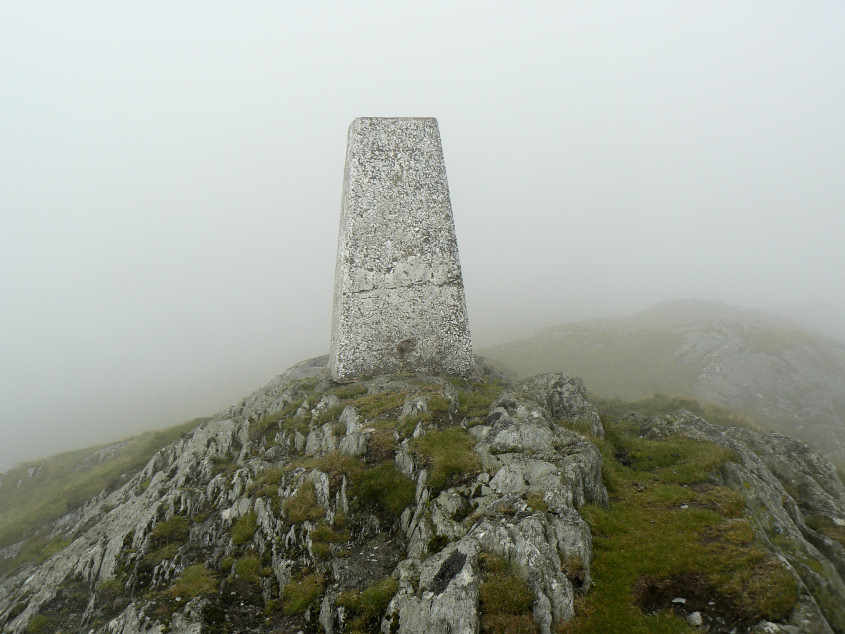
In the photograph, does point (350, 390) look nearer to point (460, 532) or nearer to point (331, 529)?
point (331, 529)

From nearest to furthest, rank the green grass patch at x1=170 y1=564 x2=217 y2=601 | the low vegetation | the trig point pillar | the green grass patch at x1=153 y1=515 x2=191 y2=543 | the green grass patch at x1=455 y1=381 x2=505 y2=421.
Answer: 1. the green grass patch at x1=170 y1=564 x2=217 y2=601
2. the green grass patch at x1=153 y1=515 x2=191 y2=543
3. the green grass patch at x1=455 y1=381 x2=505 y2=421
4. the trig point pillar
5. the low vegetation

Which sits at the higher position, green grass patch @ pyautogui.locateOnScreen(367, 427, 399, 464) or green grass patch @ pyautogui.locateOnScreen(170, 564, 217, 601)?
green grass patch @ pyautogui.locateOnScreen(367, 427, 399, 464)

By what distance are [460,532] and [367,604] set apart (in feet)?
7.12

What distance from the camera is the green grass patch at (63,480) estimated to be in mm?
20375

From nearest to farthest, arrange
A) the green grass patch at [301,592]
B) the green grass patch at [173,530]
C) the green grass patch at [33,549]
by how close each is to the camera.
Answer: the green grass patch at [301,592], the green grass patch at [173,530], the green grass patch at [33,549]

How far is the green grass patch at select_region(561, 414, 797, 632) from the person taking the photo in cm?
689

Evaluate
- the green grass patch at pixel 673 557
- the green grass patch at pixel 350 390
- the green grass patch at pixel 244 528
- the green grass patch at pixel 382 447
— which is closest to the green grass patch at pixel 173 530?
the green grass patch at pixel 244 528

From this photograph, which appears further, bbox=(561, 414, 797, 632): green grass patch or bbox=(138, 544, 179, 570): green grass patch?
bbox=(138, 544, 179, 570): green grass patch

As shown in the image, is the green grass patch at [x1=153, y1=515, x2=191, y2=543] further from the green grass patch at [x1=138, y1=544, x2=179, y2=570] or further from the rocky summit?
the green grass patch at [x1=138, y1=544, x2=179, y2=570]

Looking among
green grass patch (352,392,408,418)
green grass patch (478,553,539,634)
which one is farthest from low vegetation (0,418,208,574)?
green grass patch (478,553,539,634)

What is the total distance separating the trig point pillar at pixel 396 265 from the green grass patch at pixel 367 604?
1031 centimetres

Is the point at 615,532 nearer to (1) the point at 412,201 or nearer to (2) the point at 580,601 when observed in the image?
(2) the point at 580,601

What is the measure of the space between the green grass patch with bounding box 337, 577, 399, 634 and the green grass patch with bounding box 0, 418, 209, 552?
45.2ft

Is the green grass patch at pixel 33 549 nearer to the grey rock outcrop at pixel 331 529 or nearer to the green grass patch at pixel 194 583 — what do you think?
the grey rock outcrop at pixel 331 529
